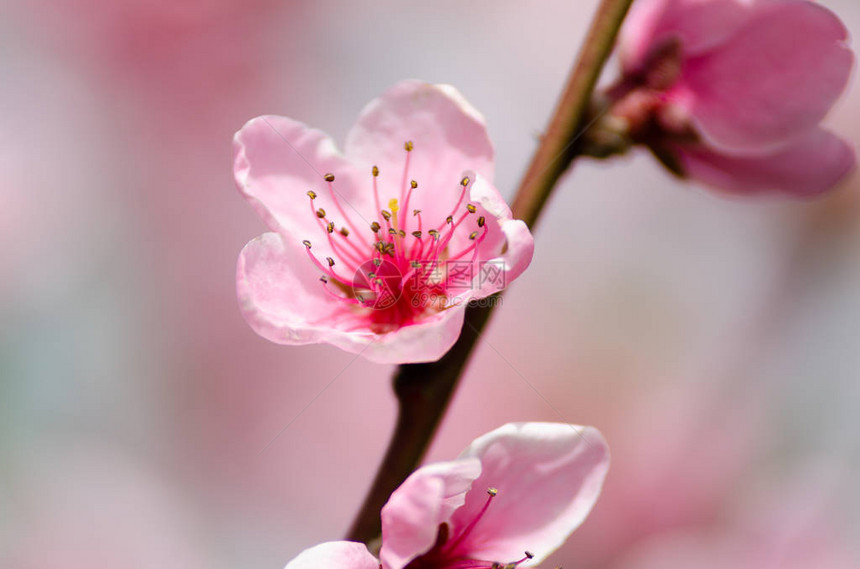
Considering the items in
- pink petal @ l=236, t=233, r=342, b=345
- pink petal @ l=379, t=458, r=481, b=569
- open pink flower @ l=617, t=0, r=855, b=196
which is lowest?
pink petal @ l=379, t=458, r=481, b=569

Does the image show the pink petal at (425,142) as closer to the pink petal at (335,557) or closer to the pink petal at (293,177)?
the pink petal at (293,177)

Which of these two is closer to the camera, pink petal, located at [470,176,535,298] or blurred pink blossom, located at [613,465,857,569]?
pink petal, located at [470,176,535,298]

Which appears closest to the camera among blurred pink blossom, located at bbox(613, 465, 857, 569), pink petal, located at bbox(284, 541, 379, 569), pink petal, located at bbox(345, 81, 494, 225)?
pink petal, located at bbox(284, 541, 379, 569)

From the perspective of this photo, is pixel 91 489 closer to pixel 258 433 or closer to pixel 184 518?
pixel 184 518

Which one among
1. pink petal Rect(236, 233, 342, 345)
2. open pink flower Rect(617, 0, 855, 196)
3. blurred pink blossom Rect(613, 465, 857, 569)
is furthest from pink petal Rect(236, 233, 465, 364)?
blurred pink blossom Rect(613, 465, 857, 569)

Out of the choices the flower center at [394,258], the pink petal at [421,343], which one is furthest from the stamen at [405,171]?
the pink petal at [421,343]

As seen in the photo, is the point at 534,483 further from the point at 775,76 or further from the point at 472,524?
the point at 775,76

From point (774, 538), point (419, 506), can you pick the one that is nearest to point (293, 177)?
point (419, 506)

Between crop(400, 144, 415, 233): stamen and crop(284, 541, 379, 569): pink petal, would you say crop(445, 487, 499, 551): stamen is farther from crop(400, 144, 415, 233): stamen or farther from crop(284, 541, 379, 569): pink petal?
crop(400, 144, 415, 233): stamen
